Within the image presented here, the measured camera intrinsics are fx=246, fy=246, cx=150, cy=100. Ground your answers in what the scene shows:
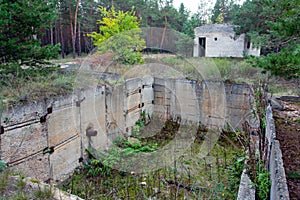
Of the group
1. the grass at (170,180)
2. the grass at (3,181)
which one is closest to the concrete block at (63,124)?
the grass at (170,180)

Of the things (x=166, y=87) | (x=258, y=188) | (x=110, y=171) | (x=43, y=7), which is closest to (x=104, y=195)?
(x=110, y=171)

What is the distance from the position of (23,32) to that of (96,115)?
2.62m

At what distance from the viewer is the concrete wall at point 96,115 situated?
4.59m

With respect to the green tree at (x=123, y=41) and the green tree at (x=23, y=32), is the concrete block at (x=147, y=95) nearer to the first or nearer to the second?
the green tree at (x=123, y=41)

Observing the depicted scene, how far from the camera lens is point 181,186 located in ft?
16.5

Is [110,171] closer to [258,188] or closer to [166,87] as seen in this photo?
[258,188]

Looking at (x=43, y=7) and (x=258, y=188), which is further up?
(x=43, y=7)

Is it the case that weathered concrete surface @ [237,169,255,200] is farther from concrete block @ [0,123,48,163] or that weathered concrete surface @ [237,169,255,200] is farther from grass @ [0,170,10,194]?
concrete block @ [0,123,48,163]

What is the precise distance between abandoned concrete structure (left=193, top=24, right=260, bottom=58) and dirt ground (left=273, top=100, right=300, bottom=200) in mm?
9596

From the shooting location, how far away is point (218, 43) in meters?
17.8

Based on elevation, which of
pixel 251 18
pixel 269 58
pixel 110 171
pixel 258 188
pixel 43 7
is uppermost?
A: pixel 251 18

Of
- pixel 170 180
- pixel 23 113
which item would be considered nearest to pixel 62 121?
pixel 23 113

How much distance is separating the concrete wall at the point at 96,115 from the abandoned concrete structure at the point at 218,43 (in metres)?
9.60

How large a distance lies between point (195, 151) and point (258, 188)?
11.8ft
